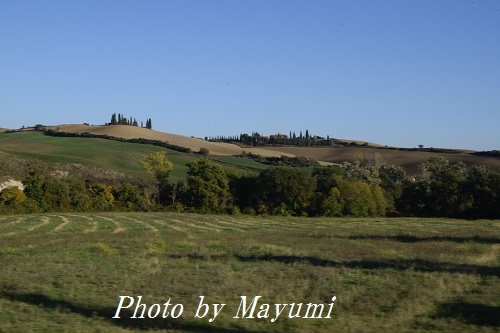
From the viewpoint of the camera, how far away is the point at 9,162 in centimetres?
7244

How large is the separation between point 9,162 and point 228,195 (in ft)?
88.8

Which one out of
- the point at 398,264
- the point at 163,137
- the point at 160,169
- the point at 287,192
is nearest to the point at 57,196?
the point at 160,169

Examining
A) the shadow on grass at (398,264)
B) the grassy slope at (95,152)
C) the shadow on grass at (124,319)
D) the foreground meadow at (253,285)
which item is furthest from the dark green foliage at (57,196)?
the shadow on grass at (124,319)

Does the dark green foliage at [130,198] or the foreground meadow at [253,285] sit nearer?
the foreground meadow at [253,285]

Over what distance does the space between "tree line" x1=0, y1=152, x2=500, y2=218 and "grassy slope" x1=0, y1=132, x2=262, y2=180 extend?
52.0ft

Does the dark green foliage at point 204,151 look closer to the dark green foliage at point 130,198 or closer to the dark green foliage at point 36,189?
the dark green foliage at point 130,198

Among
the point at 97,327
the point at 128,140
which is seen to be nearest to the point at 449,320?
the point at 97,327

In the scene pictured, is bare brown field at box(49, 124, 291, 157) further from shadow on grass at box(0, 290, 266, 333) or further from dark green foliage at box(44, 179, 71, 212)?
shadow on grass at box(0, 290, 266, 333)

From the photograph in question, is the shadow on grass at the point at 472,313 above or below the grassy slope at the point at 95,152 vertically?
below

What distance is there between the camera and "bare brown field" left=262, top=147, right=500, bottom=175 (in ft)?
332

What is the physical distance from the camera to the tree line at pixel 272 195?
2484 inches

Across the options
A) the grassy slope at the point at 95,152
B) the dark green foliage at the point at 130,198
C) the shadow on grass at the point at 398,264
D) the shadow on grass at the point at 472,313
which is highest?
the grassy slope at the point at 95,152

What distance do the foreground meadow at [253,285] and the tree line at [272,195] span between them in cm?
4092

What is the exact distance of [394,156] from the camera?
115188 millimetres
